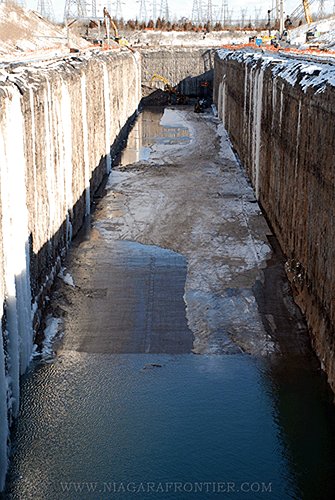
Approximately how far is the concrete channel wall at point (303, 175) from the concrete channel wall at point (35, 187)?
11.6 feet

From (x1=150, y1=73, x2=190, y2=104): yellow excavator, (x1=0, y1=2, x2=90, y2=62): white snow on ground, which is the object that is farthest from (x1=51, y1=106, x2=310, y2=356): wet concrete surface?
(x1=0, y1=2, x2=90, y2=62): white snow on ground

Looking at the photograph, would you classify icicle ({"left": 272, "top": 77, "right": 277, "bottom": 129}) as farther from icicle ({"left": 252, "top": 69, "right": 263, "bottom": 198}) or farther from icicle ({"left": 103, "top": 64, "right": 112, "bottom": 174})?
icicle ({"left": 103, "top": 64, "right": 112, "bottom": 174})

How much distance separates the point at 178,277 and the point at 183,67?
1115 inches

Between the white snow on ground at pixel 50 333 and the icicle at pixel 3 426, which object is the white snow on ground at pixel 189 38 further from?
the icicle at pixel 3 426

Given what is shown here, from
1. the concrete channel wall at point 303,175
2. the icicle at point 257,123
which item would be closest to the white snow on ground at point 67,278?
the concrete channel wall at point 303,175

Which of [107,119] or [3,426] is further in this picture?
[107,119]

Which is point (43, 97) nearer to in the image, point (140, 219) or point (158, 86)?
point (140, 219)

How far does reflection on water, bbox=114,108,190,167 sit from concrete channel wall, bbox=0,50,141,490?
501 centimetres

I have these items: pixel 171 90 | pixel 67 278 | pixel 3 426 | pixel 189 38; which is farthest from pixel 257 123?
pixel 189 38

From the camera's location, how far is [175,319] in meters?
7.70

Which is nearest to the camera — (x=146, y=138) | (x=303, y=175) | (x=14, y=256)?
(x=14, y=256)

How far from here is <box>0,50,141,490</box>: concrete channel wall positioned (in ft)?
18.8

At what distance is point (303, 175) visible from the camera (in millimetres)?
7938

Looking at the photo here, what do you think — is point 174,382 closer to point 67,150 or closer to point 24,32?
point 67,150
